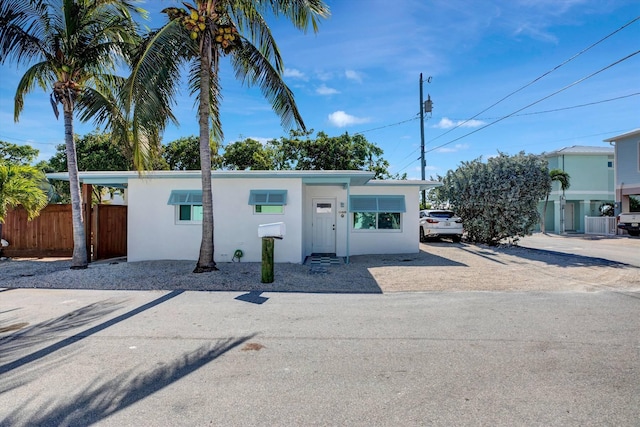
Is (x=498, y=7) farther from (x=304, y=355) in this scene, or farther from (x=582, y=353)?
(x=304, y=355)

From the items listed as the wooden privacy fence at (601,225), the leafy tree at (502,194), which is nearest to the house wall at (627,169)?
the wooden privacy fence at (601,225)

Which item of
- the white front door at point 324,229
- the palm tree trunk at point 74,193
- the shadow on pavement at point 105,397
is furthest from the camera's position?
the white front door at point 324,229

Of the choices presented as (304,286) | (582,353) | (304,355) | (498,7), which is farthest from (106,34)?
(582,353)

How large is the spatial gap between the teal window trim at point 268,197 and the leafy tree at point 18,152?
21377 mm

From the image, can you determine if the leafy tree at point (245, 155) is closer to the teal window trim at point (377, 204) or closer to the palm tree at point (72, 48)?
the teal window trim at point (377, 204)

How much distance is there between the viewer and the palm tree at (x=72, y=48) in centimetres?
855

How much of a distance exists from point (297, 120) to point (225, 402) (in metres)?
7.96

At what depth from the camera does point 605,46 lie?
36.4 feet

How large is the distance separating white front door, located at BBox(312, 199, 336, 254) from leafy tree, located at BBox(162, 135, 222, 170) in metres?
13.0

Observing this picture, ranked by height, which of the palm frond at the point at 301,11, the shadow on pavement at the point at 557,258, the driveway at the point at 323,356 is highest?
the palm frond at the point at 301,11

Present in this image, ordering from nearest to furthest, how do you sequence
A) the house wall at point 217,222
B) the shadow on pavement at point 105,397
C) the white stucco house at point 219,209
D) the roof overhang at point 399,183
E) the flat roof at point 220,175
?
the shadow on pavement at point 105,397 < the flat roof at point 220,175 < the white stucco house at point 219,209 < the house wall at point 217,222 < the roof overhang at point 399,183

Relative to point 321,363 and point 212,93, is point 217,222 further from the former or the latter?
point 321,363

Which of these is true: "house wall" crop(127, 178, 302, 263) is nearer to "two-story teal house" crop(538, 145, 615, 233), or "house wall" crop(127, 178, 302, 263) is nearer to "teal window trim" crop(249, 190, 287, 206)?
"teal window trim" crop(249, 190, 287, 206)

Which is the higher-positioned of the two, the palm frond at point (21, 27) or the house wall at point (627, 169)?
the palm frond at point (21, 27)
